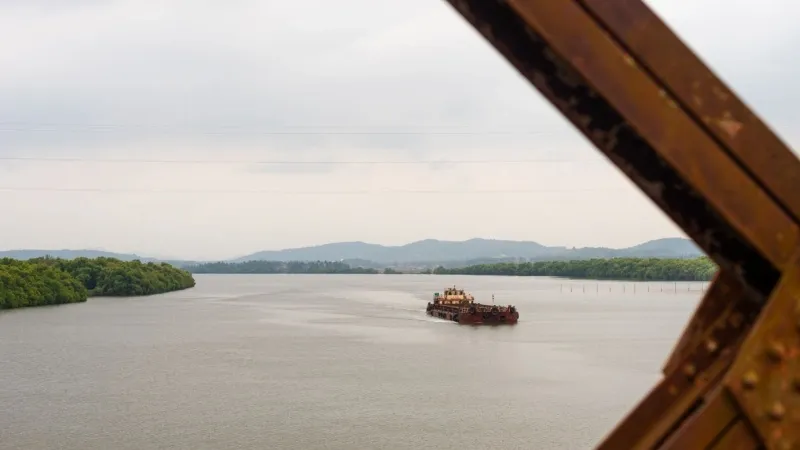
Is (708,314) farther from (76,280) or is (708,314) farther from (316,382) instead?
Result: (76,280)

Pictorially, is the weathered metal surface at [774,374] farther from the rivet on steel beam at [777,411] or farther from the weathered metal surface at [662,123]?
the weathered metal surface at [662,123]

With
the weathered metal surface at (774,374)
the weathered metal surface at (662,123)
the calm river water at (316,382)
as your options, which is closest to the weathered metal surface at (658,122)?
the weathered metal surface at (662,123)

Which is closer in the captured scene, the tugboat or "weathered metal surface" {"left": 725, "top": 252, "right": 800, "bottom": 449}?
"weathered metal surface" {"left": 725, "top": 252, "right": 800, "bottom": 449}

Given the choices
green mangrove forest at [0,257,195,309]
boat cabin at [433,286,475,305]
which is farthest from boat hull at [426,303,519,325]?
green mangrove forest at [0,257,195,309]

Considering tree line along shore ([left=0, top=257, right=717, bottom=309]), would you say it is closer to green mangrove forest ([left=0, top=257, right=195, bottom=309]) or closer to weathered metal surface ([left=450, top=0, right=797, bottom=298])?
green mangrove forest ([left=0, top=257, right=195, bottom=309])

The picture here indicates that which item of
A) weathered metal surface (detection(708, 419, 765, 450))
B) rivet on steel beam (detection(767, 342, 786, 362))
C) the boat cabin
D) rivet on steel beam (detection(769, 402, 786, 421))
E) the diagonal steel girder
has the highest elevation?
the diagonal steel girder

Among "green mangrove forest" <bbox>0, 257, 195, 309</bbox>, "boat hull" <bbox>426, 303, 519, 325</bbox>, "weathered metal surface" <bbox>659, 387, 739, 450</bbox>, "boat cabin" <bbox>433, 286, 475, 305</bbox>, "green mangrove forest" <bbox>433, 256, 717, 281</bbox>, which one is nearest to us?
"weathered metal surface" <bbox>659, 387, 739, 450</bbox>

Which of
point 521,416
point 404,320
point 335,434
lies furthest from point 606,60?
point 404,320
